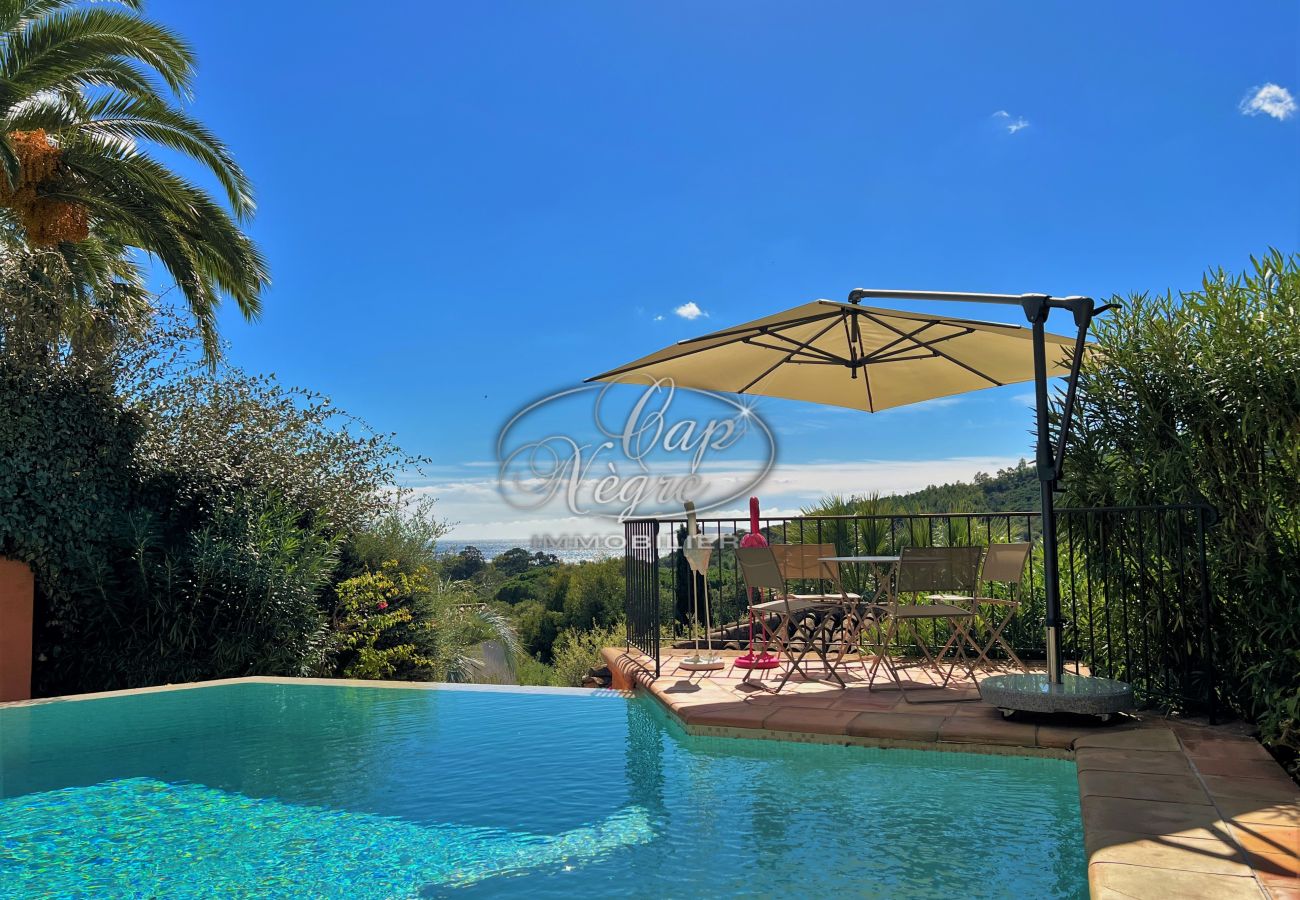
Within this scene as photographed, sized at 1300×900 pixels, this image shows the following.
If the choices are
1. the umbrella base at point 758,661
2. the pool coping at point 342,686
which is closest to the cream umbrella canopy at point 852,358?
the umbrella base at point 758,661

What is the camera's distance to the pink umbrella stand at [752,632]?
587 centimetres

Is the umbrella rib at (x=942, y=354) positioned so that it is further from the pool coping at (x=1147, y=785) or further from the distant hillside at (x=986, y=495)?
the pool coping at (x=1147, y=785)

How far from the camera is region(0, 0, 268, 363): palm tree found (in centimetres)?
743

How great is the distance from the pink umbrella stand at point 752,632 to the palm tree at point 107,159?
615cm

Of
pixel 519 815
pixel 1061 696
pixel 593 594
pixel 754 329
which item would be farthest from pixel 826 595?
pixel 593 594

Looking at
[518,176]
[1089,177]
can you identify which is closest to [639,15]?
[518,176]

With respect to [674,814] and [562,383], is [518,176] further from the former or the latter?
[674,814]

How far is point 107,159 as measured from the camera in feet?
26.2

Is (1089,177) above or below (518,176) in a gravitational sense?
below

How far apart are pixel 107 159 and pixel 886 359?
7.42m

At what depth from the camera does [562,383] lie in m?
8.48

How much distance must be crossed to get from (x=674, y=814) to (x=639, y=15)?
7787mm

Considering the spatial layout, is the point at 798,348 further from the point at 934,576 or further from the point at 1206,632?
the point at 1206,632

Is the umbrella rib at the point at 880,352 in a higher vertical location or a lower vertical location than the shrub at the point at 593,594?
higher
